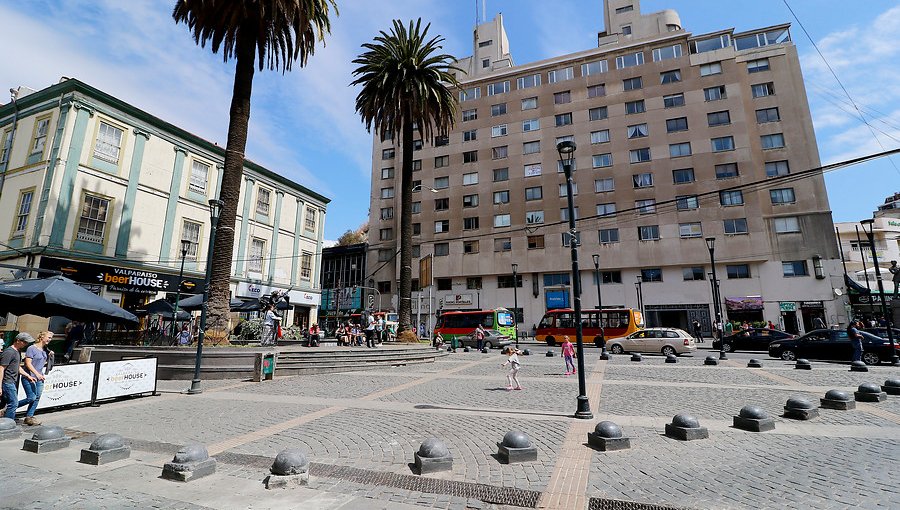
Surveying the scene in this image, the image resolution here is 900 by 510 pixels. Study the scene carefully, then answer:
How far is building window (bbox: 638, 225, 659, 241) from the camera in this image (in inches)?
1604

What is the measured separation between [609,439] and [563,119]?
4583 cm

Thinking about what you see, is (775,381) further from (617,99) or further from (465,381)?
(617,99)

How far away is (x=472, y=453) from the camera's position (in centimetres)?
586

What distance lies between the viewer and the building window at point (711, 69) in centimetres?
4175

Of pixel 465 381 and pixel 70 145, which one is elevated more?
pixel 70 145

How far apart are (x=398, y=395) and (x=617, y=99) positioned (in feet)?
146

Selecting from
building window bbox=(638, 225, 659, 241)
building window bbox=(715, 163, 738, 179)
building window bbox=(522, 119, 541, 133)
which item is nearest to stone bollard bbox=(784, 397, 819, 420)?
building window bbox=(638, 225, 659, 241)

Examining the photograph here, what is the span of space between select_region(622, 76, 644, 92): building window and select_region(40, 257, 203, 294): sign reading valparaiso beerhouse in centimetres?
4551

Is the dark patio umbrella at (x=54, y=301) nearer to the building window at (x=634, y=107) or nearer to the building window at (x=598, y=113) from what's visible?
the building window at (x=598, y=113)

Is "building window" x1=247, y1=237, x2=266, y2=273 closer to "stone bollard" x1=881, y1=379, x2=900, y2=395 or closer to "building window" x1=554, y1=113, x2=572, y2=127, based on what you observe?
"stone bollard" x1=881, y1=379, x2=900, y2=395

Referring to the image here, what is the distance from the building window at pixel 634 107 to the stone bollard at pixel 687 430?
44.6 m

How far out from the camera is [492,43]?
60.2 metres

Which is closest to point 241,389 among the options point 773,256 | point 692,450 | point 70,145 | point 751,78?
point 692,450

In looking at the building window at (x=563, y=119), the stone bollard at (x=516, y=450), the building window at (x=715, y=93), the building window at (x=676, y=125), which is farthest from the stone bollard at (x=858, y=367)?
the building window at (x=563, y=119)
